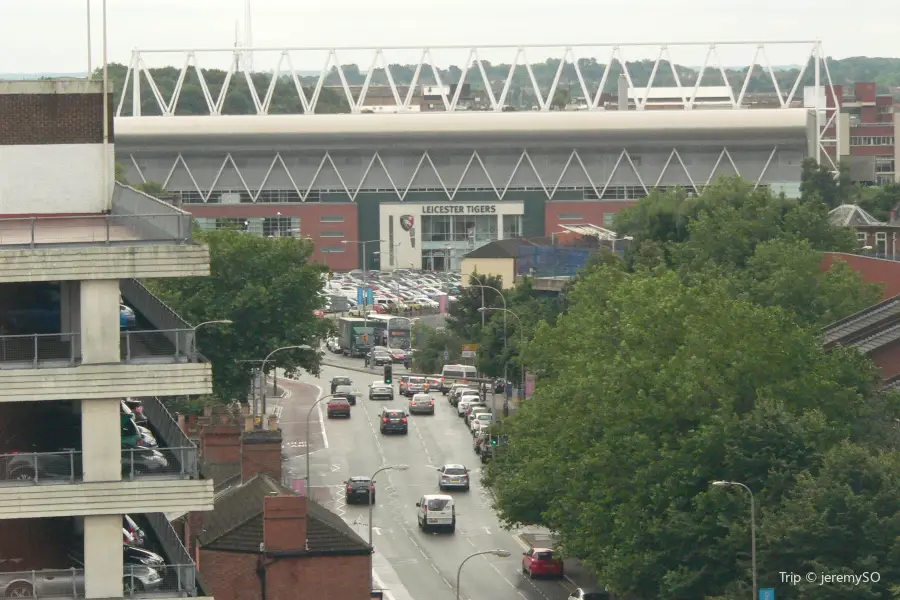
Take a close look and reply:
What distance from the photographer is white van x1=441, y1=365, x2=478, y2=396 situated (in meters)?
125

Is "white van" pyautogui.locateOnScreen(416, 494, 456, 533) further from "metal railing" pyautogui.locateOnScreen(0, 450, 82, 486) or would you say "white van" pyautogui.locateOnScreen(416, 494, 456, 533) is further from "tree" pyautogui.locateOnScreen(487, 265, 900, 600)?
"metal railing" pyautogui.locateOnScreen(0, 450, 82, 486)

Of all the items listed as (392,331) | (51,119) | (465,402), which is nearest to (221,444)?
(51,119)

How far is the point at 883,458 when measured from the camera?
5297cm

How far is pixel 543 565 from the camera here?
6906cm

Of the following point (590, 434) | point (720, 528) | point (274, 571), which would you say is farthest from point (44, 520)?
point (590, 434)

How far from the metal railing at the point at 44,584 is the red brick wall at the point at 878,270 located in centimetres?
6963

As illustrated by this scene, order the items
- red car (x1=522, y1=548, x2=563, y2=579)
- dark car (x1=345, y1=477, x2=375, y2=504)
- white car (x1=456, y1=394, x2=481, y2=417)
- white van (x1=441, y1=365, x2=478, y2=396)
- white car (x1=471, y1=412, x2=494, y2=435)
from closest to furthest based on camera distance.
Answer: red car (x1=522, y1=548, x2=563, y2=579) < dark car (x1=345, y1=477, x2=375, y2=504) < white car (x1=471, y1=412, x2=494, y2=435) < white car (x1=456, y1=394, x2=481, y2=417) < white van (x1=441, y1=365, x2=478, y2=396)

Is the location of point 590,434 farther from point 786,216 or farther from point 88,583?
point 786,216

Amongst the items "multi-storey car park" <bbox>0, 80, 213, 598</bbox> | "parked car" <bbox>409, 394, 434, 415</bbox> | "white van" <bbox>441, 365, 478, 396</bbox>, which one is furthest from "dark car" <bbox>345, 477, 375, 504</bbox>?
"multi-storey car park" <bbox>0, 80, 213, 598</bbox>

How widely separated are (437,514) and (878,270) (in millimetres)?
32421

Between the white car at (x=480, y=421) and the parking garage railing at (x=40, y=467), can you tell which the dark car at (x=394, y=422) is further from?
the parking garage railing at (x=40, y=467)

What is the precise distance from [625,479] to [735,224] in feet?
188

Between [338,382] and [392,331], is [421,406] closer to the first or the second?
[338,382]

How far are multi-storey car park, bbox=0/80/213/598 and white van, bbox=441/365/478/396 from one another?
294ft
